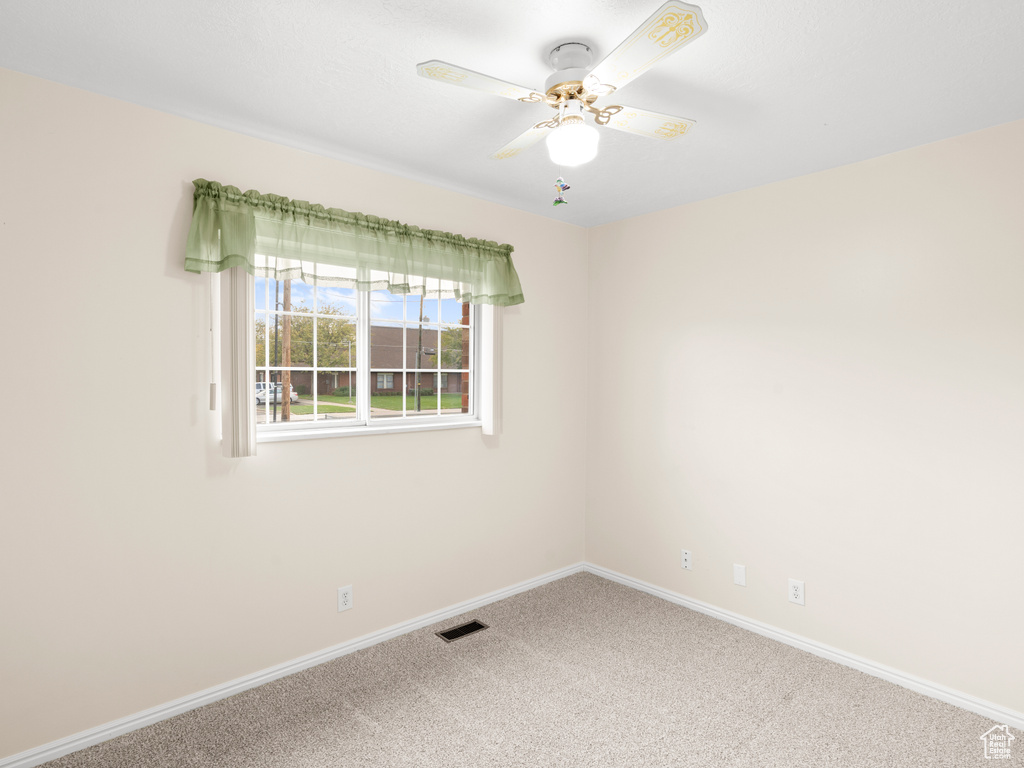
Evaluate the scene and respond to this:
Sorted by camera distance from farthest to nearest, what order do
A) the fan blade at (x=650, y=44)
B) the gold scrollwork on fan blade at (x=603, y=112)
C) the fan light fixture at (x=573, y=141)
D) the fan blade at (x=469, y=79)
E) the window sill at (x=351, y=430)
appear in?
the window sill at (x=351, y=430) < the gold scrollwork on fan blade at (x=603, y=112) < the fan light fixture at (x=573, y=141) < the fan blade at (x=469, y=79) < the fan blade at (x=650, y=44)

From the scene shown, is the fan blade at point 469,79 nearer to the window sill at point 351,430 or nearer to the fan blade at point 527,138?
the fan blade at point 527,138

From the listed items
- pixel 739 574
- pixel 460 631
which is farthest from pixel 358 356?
pixel 739 574

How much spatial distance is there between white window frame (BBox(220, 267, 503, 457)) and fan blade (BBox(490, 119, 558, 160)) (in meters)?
1.18

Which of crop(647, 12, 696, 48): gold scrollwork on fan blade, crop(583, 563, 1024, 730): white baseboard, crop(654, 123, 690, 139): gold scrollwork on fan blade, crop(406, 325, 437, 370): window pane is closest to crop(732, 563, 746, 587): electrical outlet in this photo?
crop(583, 563, 1024, 730): white baseboard

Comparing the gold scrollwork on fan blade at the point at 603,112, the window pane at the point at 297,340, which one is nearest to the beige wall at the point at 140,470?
the window pane at the point at 297,340

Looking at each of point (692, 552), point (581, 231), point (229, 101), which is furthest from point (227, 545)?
point (581, 231)

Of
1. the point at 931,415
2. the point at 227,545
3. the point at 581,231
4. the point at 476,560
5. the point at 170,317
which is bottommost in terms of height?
the point at 476,560

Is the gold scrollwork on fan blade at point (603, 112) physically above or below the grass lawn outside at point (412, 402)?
above

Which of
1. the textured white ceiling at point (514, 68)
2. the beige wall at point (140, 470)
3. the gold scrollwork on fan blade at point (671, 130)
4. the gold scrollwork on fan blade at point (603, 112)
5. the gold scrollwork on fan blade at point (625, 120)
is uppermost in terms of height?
the textured white ceiling at point (514, 68)

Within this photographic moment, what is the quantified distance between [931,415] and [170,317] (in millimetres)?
3282

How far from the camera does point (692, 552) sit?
3395 millimetres

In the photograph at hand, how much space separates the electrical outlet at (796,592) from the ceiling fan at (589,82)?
2.33m

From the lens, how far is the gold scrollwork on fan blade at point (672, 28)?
1.31m

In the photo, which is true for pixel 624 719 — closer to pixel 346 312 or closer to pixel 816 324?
pixel 816 324
